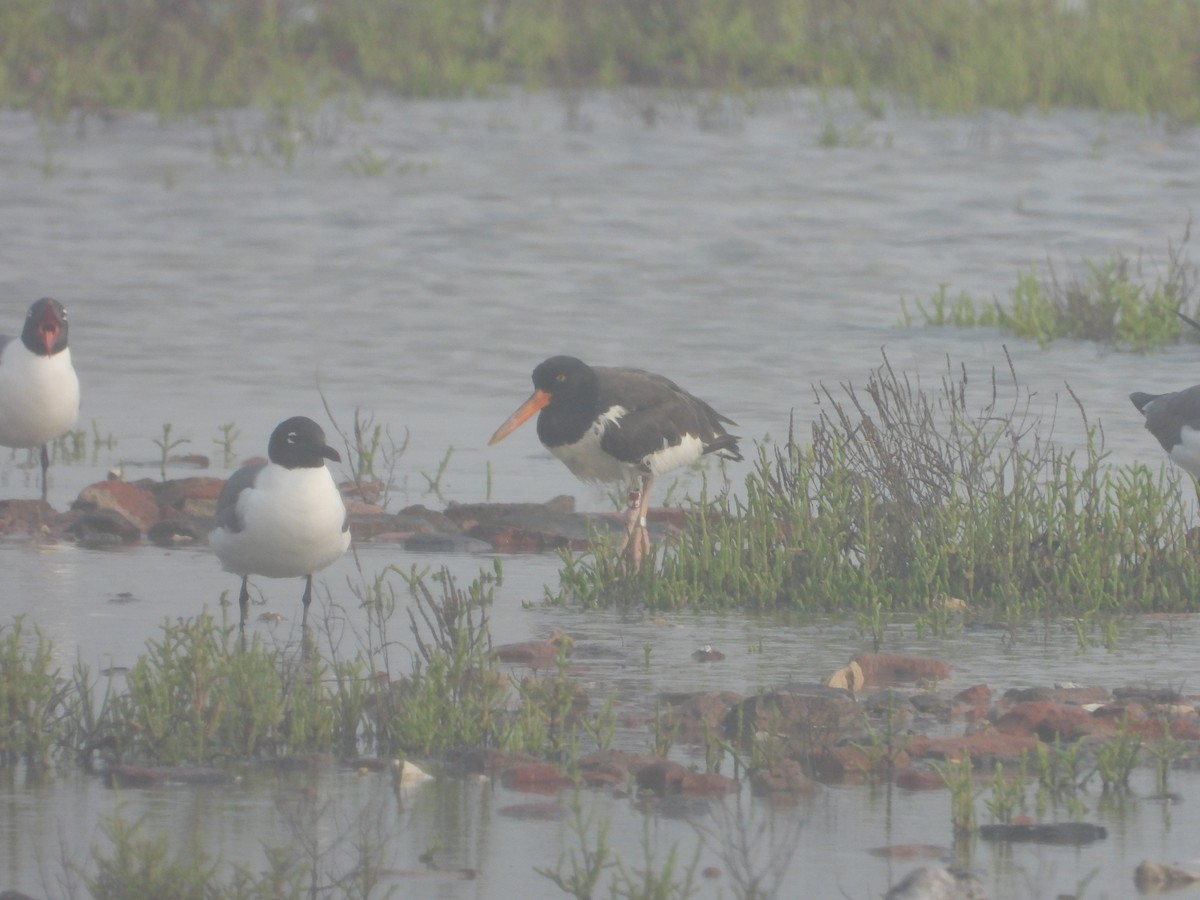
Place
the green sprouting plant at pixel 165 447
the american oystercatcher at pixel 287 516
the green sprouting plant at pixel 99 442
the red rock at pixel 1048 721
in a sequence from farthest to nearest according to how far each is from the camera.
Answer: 1. the green sprouting plant at pixel 99 442
2. the green sprouting plant at pixel 165 447
3. the american oystercatcher at pixel 287 516
4. the red rock at pixel 1048 721

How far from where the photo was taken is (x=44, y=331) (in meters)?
10.6

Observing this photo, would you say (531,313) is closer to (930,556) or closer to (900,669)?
(930,556)

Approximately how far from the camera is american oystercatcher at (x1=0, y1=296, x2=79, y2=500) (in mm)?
10305

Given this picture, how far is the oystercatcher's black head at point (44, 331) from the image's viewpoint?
34.8 ft

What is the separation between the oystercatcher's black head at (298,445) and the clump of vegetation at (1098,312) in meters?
7.64

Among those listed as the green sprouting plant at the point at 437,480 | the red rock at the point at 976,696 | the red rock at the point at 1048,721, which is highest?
the green sprouting plant at the point at 437,480

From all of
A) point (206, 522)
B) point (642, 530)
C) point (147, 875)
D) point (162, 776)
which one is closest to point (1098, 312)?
point (642, 530)

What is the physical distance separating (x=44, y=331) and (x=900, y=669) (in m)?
5.16

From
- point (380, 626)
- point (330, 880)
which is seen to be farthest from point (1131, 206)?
point (330, 880)

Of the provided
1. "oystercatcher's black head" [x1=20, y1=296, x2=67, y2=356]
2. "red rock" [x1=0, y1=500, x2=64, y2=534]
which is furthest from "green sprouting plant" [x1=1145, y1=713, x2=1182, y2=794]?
"oystercatcher's black head" [x1=20, y1=296, x2=67, y2=356]

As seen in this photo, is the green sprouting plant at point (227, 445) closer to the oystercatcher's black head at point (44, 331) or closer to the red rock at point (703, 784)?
the oystercatcher's black head at point (44, 331)

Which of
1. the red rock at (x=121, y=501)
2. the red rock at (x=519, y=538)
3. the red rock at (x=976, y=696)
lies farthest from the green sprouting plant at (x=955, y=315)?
the red rock at (x=976, y=696)

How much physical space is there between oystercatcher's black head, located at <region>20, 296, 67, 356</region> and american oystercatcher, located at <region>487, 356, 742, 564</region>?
2300 mm

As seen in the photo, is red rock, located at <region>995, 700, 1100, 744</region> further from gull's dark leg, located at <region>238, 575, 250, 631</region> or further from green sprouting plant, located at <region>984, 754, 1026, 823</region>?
gull's dark leg, located at <region>238, 575, 250, 631</region>
